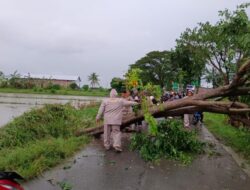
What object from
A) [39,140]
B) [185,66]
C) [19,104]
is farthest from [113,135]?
[19,104]

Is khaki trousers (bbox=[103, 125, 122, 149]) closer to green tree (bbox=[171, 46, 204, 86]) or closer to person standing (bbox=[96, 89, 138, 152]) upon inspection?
person standing (bbox=[96, 89, 138, 152])

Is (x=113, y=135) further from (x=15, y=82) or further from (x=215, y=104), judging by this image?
(x=15, y=82)

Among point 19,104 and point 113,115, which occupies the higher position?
point 113,115

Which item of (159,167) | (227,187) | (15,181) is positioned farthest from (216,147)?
(15,181)

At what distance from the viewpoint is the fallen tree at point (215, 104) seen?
10992mm

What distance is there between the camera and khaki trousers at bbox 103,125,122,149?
37.7 ft

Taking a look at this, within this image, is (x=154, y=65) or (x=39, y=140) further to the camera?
(x=154, y=65)

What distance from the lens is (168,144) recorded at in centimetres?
1139

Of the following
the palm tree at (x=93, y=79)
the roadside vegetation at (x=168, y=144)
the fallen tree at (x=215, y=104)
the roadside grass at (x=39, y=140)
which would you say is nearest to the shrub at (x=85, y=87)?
the palm tree at (x=93, y=79)

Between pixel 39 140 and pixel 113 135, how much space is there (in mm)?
2326

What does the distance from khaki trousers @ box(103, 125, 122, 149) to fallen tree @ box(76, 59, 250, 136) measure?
3.79ft

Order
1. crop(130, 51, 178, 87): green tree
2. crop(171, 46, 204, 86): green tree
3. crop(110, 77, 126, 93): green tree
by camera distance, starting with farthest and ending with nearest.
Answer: crop(130, 51, 178, 87): green tree → crop(171, 46, 204, 86): green tree → crop(110, 77, 126, 93): green tree

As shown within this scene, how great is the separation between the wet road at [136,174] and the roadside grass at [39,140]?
14.6 inches

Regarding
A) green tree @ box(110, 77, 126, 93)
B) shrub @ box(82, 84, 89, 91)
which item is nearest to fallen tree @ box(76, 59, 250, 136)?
green tree @ box(110, 77, 126, 93)
